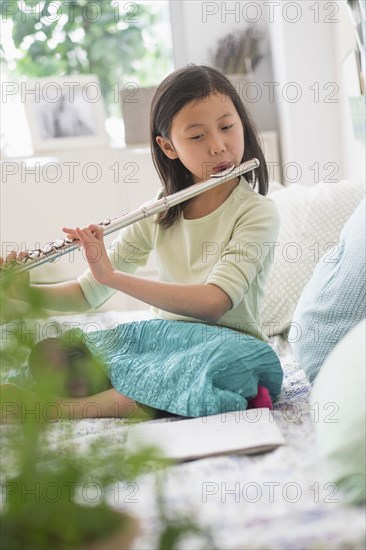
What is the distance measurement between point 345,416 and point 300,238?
113 centimetres

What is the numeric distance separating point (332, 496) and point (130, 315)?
1286 mm

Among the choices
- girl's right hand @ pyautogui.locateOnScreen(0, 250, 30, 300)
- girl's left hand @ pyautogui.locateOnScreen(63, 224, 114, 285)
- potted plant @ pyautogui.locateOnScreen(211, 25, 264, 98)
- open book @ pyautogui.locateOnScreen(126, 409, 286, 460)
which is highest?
potted plant @ pyautogui.locateOnScreen(211, 25, 264, 98)

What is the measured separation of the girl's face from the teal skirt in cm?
34

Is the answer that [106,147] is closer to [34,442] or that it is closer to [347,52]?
[347,52]

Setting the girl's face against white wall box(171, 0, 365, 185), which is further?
white wall box(171, 0, 365, 185)

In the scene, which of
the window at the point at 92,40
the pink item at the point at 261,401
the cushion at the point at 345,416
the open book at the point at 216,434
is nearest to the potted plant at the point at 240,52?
the window at the point at 92,40

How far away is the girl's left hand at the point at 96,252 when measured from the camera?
5.39ft

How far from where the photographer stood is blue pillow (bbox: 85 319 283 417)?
1.44 metres

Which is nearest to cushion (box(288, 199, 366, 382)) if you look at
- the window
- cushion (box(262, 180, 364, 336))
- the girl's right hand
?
cushion (box(262, 180, 364, 336))

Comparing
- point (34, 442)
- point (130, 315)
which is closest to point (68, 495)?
point (34, 442)

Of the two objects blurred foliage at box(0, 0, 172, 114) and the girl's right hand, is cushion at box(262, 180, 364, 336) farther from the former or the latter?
blurred foliage at box(0, 0, 172, 114)

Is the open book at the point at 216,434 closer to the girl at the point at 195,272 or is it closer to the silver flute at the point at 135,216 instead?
the girl at the point at 195,272

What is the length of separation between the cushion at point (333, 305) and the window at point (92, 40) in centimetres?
240

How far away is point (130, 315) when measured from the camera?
231 cm
